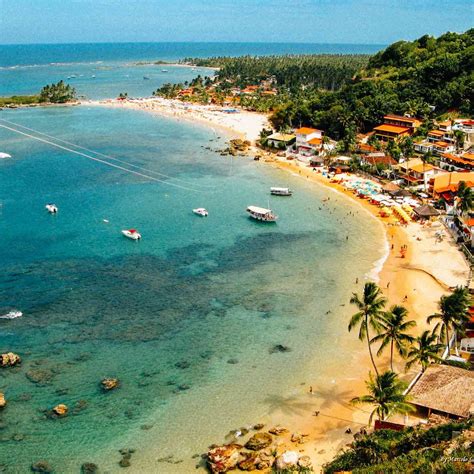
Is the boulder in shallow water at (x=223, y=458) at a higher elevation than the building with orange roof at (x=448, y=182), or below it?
below

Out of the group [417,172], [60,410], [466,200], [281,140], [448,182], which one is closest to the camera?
[60,410]

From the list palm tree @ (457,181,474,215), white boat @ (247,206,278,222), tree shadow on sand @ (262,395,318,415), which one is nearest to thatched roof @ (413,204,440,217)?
palm tree @ (457,181,474,215)

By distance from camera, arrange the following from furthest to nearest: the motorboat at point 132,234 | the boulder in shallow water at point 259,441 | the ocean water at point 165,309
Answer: the motorboat at point 132,234, the ocean water at point 165,309, the boulder in shallow water at point 259,441

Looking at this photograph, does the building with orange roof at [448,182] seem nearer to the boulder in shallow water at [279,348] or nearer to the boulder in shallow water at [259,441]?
the boulder in shallow water at [279,348]

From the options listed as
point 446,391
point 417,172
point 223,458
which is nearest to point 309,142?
point 417,172

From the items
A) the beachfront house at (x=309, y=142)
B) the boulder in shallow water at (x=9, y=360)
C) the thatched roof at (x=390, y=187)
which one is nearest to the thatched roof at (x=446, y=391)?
the boulder in shallow water at (x=9, y=360)

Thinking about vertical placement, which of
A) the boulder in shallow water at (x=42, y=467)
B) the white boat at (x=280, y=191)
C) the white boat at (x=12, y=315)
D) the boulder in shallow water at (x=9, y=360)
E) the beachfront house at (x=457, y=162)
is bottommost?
the boulder in shallow water at (x=42, y=467)

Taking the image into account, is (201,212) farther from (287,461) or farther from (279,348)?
(287,461)

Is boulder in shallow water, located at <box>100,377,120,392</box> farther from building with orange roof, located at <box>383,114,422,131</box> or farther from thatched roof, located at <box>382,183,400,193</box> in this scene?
building with orange roof, located at <box>383,114,422,131</box>
